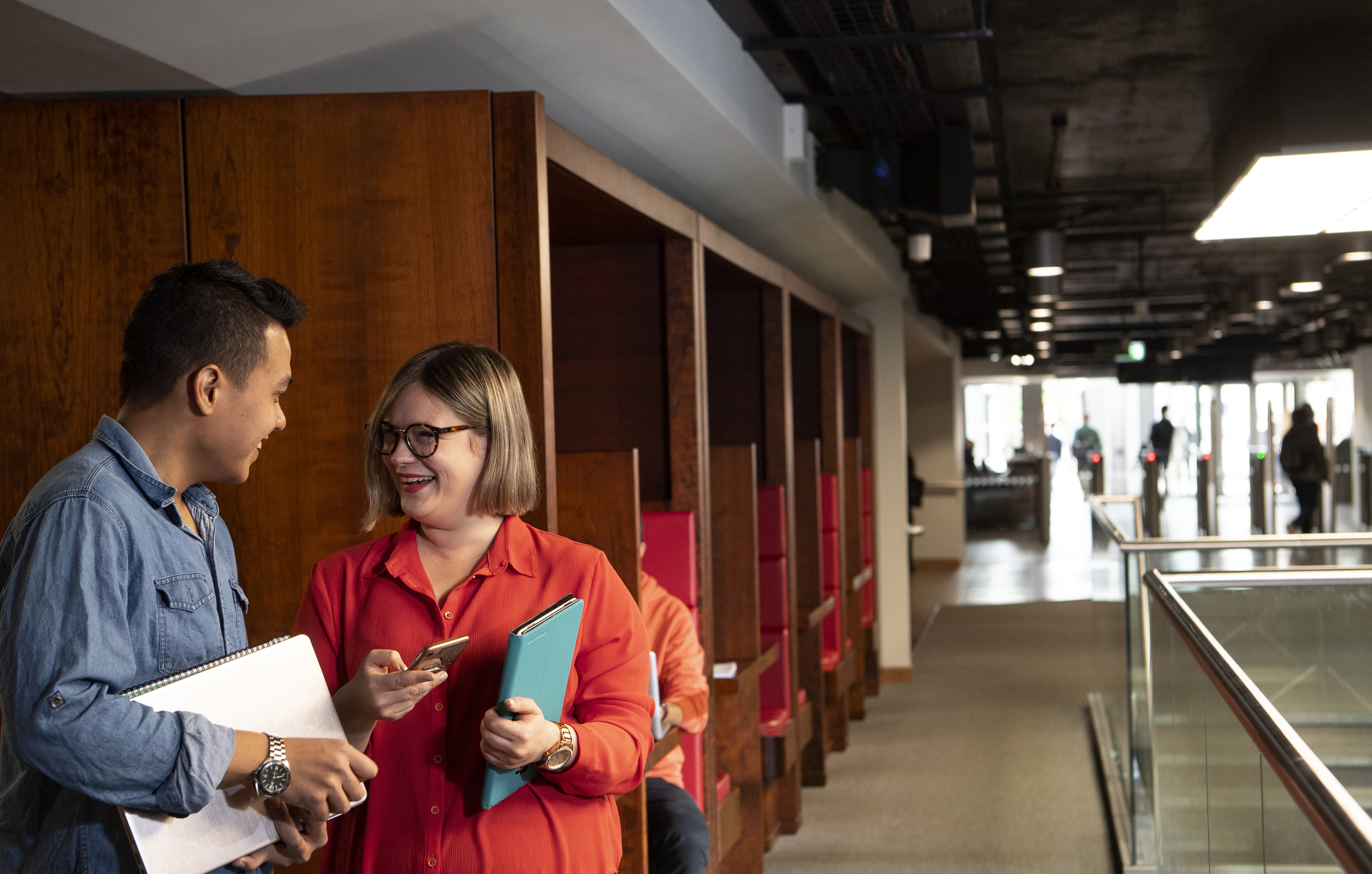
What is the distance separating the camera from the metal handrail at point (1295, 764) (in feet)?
4.07

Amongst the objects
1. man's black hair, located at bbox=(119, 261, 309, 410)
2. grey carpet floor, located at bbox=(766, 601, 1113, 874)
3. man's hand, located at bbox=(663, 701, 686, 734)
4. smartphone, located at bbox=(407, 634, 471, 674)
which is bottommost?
grey carpet floor, located at bbox=(766, 601, 1113, 874)

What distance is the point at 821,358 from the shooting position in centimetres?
634

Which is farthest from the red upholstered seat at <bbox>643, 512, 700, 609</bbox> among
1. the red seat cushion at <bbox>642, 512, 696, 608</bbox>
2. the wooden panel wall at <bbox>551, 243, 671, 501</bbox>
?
the wooden panel wall at <bbox>551, 243, 671, 501</bbox>

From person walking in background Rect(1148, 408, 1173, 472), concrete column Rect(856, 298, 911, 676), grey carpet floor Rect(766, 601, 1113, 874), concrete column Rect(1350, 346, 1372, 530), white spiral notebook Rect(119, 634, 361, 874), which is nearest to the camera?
white spiral notebook Rect(119, 634, 361, 874)

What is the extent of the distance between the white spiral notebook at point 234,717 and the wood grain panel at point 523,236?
2.83ft

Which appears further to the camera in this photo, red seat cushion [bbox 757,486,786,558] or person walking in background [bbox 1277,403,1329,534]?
person walking in background [bbox 1277,403,1329,534]

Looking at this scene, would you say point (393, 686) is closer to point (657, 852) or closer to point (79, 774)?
point (79, 774)

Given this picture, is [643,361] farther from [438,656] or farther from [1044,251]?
[1044,251]

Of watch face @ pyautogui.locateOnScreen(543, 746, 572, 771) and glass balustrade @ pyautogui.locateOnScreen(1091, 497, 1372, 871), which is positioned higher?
watch face @ pyautogui.locateOnScreen(543, 746, 572, 771)

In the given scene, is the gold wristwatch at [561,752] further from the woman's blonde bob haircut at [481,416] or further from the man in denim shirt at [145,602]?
the woman's blonde bob haircut at [481,416]

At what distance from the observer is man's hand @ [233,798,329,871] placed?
4.95 feet

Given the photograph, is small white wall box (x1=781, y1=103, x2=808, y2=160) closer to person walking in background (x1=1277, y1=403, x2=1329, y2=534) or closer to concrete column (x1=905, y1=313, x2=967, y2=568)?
concrete column (x1=905, y1=313, x2=967, y2=568)

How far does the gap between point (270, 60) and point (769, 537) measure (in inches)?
115

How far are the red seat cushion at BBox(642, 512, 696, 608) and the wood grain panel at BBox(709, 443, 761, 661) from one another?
55 centimetres
